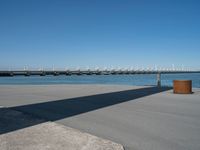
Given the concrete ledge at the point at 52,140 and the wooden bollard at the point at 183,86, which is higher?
the wooden bollard at the point at 183,86

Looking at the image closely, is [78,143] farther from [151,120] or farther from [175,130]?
[151,120]

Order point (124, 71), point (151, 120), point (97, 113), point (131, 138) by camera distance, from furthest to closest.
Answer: point (124, 71) < point (97, 113) < point (151, 120) < point (131, 138)

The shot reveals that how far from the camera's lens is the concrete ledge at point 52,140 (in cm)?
467

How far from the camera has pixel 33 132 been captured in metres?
5.73

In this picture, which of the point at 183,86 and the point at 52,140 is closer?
the point at 52,140

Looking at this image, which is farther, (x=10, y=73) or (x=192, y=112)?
(x=10, y=73)

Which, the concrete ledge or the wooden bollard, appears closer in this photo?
the concrete ledge

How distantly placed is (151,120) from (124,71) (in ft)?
390

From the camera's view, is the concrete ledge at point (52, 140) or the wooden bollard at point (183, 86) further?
the wooden bollard at point (183, 86)

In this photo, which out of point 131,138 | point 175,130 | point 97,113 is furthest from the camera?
point 97,113

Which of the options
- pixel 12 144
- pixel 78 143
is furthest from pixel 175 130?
pixel 12 144

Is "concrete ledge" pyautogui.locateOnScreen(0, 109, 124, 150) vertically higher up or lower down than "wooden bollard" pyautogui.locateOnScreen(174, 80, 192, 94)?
lower down

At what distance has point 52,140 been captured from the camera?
5.11 m

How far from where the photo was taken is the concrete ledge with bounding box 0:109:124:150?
4.67m
